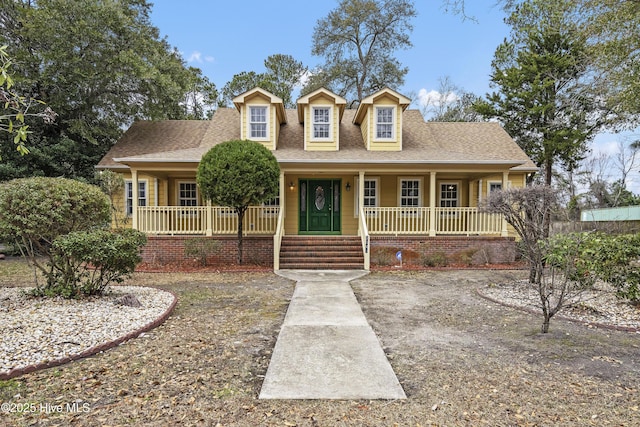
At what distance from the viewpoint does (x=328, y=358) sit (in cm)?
405

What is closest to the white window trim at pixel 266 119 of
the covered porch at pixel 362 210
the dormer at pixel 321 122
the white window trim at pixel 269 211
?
the dormer at pixel 321 122

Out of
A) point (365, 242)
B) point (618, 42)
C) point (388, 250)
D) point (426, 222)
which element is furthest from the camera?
point (426, 222)

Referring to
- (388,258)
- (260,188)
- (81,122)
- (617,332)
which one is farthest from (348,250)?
(81,122)

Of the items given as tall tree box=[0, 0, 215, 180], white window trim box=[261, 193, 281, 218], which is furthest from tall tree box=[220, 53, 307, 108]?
white window trim box=[261, 193, 281, 218]

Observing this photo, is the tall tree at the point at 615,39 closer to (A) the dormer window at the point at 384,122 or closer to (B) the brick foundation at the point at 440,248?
(B) the brick foundation at the point at 440,248

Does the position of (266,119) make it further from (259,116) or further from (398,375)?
(398,375)

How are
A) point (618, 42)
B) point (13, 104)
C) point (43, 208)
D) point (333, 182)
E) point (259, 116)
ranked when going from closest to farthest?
point (13, 104) < point (43, 208) < point (618, 42) < point (259, 116) < point (333, 182)

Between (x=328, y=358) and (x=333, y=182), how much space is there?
10.2 m

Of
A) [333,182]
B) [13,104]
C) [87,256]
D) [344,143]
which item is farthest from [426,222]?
[13,104]

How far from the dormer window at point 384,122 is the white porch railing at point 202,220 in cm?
487

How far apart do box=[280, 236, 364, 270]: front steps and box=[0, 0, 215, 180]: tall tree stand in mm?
9071

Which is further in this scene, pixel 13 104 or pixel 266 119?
pixel 266 119

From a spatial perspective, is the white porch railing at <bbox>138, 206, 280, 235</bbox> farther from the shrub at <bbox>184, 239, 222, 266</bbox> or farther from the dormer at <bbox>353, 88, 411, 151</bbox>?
the dormer at <bbox>353, 88, 411, 151</bbox>

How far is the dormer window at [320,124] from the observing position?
13.3 meters
